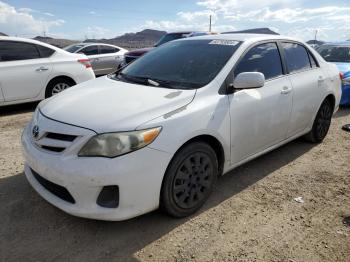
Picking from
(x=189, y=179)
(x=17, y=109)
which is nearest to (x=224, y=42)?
(x=189, y=179)

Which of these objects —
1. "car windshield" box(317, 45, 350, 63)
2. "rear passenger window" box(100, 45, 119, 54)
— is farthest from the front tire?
"rear passenger window" box(100, 45, 119, 54)

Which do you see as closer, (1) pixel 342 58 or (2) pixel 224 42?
(2) pixel 224 42

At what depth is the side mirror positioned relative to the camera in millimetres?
3244

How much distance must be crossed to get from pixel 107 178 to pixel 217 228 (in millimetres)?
1130

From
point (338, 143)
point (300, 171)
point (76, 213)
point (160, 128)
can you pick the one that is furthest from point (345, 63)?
point (76, 213)

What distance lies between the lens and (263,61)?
389 centimetres

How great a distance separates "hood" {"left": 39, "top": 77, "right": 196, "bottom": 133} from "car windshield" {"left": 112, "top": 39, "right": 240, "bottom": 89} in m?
0.22

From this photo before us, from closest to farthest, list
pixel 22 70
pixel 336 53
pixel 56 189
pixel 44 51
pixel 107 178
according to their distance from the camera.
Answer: pixel 107 178
pixel 56 189
pixel 22 70
pixel 44 51
pixel 336 53

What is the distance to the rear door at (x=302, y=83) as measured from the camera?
4.26m

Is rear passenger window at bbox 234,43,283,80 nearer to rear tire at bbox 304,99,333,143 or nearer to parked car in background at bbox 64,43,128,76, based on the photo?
rear tire at bbox 304,99,333,143

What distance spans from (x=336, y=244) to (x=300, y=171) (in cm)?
149

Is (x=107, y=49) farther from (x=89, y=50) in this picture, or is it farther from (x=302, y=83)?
(x=302, y=83)

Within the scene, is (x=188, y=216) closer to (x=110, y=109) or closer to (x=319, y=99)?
(x=110, y=109)

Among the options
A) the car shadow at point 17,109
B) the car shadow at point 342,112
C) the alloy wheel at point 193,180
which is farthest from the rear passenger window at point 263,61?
the car shadow at point 17,109
